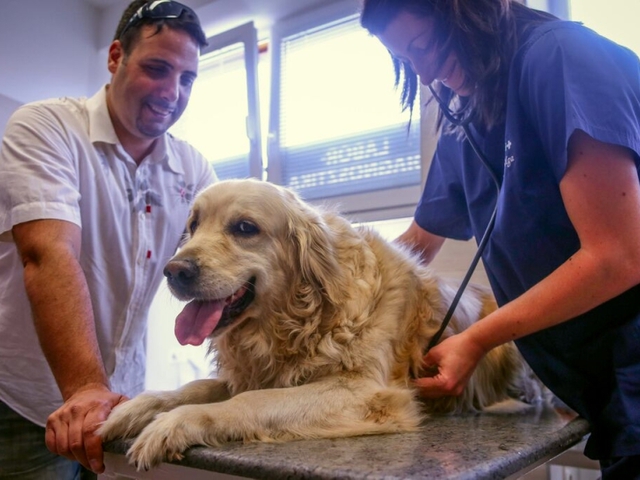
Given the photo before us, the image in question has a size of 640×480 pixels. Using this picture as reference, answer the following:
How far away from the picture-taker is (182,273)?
1108 mm

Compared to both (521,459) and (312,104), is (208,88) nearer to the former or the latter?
(312,104)

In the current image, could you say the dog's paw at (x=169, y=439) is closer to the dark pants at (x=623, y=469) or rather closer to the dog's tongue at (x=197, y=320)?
the dog's tongue at (x=197, y=320)

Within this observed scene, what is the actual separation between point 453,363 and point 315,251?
0.40 meters

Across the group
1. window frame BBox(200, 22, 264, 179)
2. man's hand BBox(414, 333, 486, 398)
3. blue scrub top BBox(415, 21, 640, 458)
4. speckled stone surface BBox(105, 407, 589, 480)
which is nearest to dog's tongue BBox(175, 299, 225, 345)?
speckled stone surface BBox(105, 407, 589, 480)

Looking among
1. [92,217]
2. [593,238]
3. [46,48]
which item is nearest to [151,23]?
[92,217]

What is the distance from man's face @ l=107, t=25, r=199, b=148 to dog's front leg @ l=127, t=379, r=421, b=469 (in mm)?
1044

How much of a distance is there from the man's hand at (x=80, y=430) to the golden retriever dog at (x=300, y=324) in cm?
4

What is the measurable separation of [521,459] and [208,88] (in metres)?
2.87

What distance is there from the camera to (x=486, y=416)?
1196 mm

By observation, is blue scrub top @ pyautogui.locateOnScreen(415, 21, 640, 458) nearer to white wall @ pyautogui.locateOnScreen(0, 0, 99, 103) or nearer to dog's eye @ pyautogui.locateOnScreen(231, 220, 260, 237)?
dog's eye @ pyautogui.locateOnScreen(231, 220, 260, 237)

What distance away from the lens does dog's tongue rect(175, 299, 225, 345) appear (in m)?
1.10

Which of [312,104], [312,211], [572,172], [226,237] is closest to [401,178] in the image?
[312,104]

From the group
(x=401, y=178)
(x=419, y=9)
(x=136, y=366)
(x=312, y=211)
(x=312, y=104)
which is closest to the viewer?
(x=419, y=9)

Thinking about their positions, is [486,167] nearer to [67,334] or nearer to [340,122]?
[67,334]
